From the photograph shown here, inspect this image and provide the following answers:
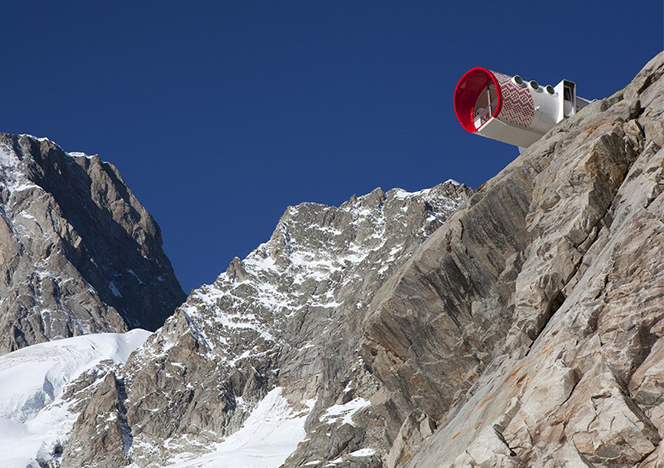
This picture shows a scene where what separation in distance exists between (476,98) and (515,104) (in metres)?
2.74

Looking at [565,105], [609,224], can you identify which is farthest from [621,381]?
[565,105]

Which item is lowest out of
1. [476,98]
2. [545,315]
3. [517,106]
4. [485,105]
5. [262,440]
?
[545,315]

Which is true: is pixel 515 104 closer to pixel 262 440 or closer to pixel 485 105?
pixel 485 105

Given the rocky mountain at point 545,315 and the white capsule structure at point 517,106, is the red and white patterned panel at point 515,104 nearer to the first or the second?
the white capsule structure at point 517,106

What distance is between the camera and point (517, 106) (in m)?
36.7

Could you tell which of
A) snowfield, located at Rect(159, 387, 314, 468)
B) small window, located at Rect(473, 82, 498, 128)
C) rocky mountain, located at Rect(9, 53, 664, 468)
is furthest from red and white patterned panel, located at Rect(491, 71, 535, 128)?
snowfield, located at Rect(159, 387, 314, 468)

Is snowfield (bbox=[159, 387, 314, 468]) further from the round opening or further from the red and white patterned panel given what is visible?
the red and white patterned panel

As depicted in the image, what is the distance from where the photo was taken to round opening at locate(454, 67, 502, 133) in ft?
123

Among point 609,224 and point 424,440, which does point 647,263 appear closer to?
point 609,224

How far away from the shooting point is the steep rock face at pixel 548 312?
19.2 meters

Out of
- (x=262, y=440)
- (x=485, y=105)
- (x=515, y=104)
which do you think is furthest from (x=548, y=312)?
(x=262, y=440)

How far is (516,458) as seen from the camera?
19.7m

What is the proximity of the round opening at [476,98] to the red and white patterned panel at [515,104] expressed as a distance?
0.26 m

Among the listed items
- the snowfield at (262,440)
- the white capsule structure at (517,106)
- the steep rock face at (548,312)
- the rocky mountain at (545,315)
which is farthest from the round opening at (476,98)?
the snowfield at (262,440)
